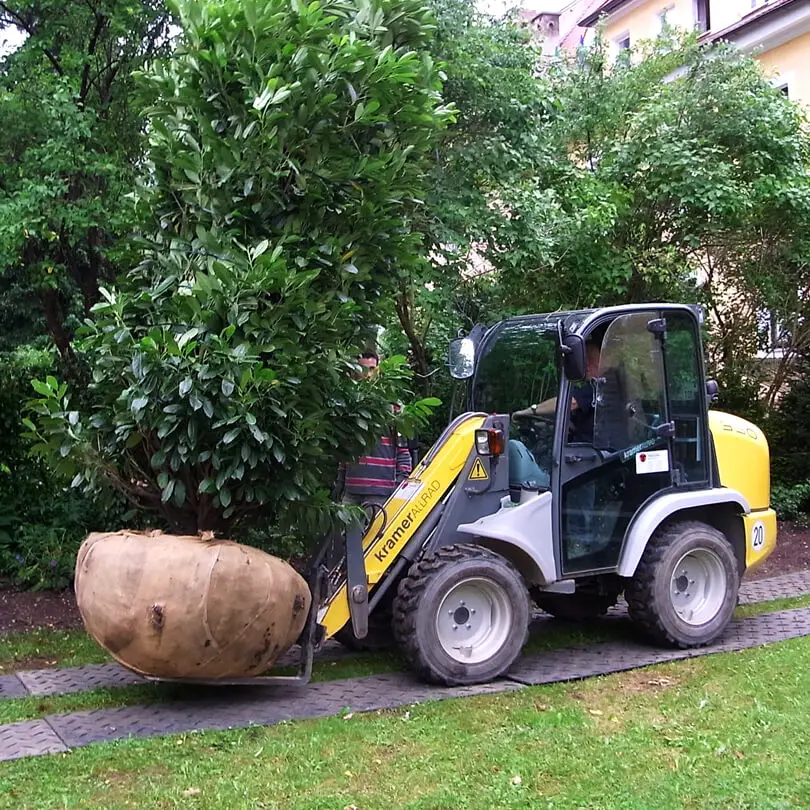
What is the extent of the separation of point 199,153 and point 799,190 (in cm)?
776

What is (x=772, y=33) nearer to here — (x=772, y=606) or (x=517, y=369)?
(x=772, y=606)

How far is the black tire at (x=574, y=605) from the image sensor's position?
24.6 ft

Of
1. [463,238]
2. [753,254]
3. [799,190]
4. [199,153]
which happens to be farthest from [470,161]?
[753,254]

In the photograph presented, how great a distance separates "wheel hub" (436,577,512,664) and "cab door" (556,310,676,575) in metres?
0.57

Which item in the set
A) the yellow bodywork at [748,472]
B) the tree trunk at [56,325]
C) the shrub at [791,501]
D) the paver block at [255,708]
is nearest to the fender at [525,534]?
the paver block at [255,708]

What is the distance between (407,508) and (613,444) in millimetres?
1514

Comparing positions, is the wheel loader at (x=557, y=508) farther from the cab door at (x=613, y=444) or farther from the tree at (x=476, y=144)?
the tree at (x=476, y=144)

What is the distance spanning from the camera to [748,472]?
24.0 ft

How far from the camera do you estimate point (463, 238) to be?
27.7 ft

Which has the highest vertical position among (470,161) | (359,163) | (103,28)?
(103,28)

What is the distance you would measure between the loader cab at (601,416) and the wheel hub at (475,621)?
0.54 meters

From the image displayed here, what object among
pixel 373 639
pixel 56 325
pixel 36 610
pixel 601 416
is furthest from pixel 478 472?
pixel 56 325

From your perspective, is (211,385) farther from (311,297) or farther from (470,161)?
(470,161)

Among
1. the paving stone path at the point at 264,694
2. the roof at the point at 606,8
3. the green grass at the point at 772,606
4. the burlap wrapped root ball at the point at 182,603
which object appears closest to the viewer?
the burlap wrapped root ball at the point at 182,603
